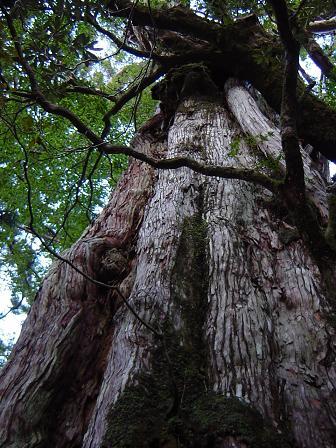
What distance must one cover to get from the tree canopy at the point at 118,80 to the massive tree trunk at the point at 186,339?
515 mm

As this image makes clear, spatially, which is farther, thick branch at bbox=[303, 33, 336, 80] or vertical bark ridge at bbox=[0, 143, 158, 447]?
thick branch at bbox=[303, 33, 336, 80]

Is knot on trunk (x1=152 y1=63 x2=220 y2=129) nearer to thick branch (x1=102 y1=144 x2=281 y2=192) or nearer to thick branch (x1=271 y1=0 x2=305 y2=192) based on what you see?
thick branch (x1=102 y1=144 x2=281 y2=192)

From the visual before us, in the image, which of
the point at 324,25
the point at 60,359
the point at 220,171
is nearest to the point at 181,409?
the point at 60,359

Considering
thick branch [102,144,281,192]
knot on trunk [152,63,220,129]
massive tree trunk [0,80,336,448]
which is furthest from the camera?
knot on trunk [152,63,220,129]

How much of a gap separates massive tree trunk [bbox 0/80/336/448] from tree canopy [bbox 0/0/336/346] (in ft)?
1.69

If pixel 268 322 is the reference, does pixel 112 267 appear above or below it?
above

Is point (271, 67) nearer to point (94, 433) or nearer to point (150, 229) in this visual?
point (150, 229)

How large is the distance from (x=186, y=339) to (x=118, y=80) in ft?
21.2

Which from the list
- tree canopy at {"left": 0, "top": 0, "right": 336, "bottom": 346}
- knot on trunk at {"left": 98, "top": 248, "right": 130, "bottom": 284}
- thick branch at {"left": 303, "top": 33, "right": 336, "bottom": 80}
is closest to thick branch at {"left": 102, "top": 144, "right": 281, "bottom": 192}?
tree canopy at {"left": 0, "top": 0, "right": 336, "bottom": 346}

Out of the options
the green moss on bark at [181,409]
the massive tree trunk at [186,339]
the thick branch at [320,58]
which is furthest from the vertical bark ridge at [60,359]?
the thick branch at [320,58]

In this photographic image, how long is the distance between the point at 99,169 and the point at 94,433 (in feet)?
27.1

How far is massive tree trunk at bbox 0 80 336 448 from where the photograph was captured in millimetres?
1921

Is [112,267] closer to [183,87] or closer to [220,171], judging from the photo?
[220,171]

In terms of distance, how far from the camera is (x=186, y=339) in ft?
7.98
